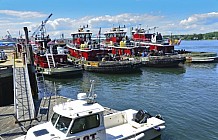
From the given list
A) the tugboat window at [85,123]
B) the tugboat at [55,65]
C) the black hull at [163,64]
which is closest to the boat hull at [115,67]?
the tugboat at [55,65]

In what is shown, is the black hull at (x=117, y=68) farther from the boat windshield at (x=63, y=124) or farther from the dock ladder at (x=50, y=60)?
the boat windshield at (x=63, y=124)

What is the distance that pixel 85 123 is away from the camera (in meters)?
10.4

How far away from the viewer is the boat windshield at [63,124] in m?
10.1

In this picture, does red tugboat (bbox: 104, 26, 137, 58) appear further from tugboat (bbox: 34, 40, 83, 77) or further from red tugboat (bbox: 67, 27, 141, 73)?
tugboat (bbox: 34, 40, 83, 77)

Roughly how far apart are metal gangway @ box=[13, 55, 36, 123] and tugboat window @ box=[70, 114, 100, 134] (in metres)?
5.21

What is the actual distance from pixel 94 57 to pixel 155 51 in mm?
13441

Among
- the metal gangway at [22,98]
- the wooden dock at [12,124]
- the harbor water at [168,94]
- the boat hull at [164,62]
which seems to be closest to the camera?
the wooden dock at [12,124]

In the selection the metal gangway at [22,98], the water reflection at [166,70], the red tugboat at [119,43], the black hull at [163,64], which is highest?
the red tugboat at [119,43]

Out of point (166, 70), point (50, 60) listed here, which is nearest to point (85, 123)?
point (50, 60)

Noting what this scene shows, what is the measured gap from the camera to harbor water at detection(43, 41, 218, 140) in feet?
54.8

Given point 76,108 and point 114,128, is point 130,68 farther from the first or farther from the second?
point 76,108

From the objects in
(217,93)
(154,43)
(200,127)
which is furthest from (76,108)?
(154,43)

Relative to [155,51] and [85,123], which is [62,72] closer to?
[155,51]

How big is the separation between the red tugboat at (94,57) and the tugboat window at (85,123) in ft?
94.4
